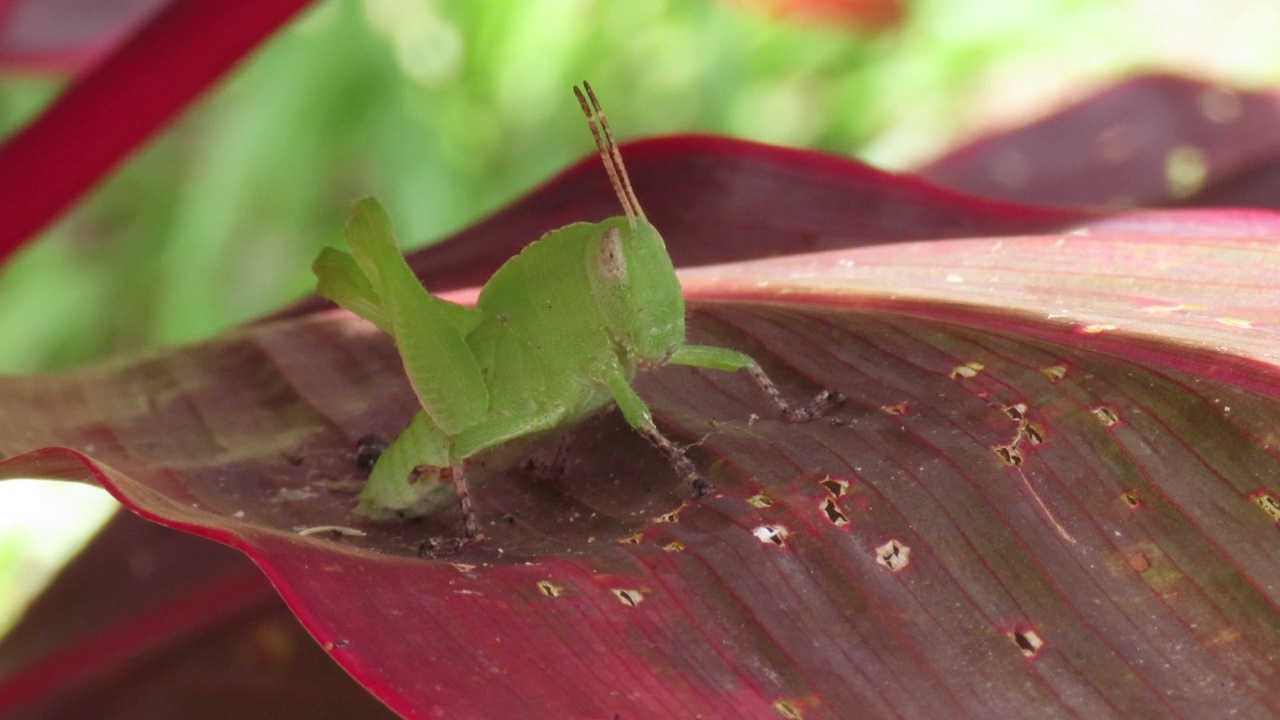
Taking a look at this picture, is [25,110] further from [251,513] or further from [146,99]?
[251,513]

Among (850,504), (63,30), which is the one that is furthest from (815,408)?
(63,30)

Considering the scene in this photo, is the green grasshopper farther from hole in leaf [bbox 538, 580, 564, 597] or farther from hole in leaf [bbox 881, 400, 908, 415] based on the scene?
hole in leaf [bbox 538, 580, 564, 597]

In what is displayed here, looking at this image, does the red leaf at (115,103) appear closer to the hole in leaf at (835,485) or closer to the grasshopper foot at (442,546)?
the grasshopper foot at (442,546)

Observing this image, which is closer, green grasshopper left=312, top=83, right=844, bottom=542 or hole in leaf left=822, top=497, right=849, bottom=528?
hole in leaf left=822, top=497, right=849, bottom=528

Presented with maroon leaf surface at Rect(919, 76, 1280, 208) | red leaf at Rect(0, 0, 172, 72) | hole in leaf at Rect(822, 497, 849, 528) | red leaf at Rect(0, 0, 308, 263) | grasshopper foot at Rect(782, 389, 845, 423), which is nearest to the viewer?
hole in leaf at Rect(822, 497, 849, 528)

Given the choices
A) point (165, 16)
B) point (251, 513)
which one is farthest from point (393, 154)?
point (251, 513)

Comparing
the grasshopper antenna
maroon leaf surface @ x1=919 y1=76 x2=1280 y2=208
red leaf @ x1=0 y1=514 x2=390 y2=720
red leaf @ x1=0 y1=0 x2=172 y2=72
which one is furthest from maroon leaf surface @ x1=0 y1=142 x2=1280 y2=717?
red leaf @ x1=0 y1=0 x2=172 y2=72
